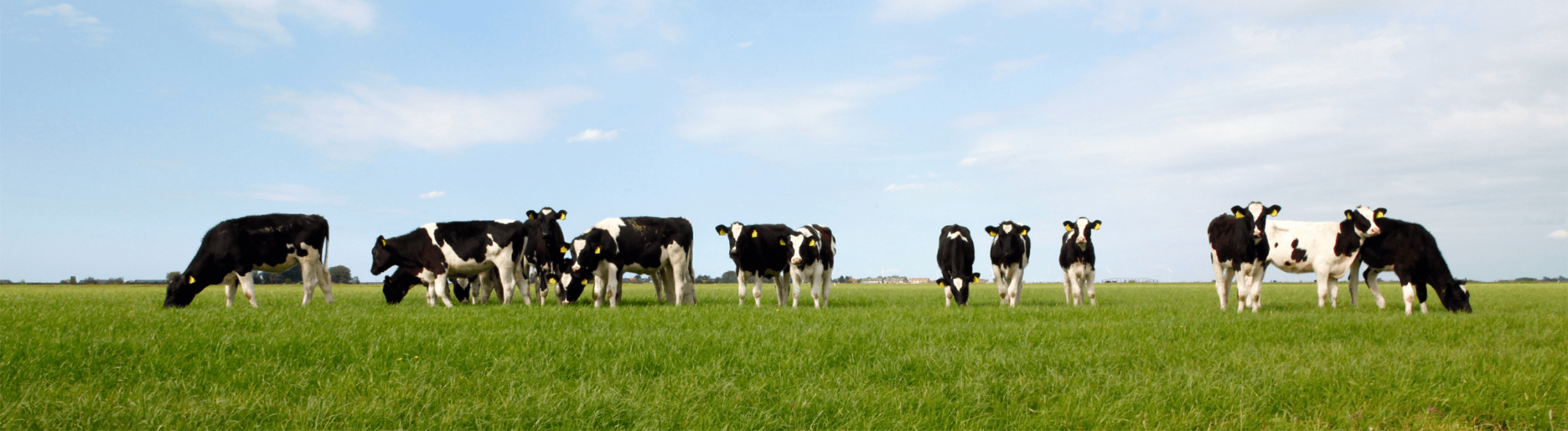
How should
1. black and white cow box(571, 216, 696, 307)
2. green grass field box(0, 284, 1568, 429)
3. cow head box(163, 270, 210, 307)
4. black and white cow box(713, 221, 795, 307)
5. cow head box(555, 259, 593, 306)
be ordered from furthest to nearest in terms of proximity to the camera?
black and white cow box(713, 221, 795, 307) → cow head box(555, 259, 593, 306) → black and white cow box(571, 216, 696, 307) → cow head box(163, 270, 210, 307) → green grass field box(0, 284, 1568, 429)

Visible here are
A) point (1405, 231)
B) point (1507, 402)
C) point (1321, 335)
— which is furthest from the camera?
point (1405, 231)

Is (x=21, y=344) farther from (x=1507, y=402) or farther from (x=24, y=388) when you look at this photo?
(x=1507, y=402)

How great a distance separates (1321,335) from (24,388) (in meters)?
13.7

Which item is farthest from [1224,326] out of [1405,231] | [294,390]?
[294,390]

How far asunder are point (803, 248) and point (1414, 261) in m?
11.7

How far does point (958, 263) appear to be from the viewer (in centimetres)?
1753

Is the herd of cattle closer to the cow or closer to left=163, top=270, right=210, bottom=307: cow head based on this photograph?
left=163, top=270, right=210, bottom=307: cow head

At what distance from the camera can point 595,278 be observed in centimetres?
1634

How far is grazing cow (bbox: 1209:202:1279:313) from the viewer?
1537cm

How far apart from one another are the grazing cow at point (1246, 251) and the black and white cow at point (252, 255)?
717 inches

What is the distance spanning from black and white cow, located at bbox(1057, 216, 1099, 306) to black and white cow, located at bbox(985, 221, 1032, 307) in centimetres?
105

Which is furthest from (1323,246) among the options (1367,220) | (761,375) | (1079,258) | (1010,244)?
(761,375)

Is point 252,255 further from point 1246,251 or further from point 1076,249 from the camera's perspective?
point 1246,251

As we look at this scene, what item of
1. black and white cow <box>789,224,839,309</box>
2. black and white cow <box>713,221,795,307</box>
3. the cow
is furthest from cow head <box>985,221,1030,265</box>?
the cow
